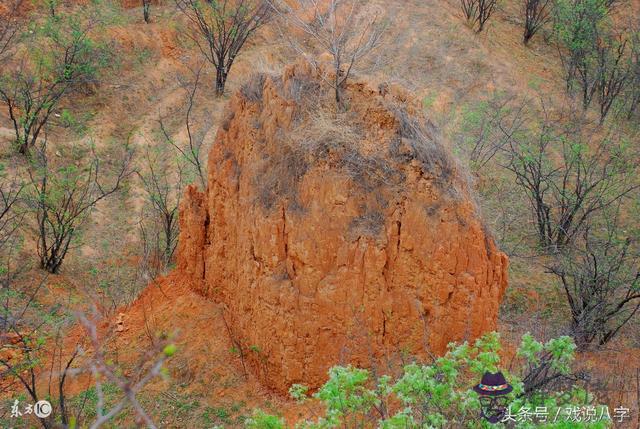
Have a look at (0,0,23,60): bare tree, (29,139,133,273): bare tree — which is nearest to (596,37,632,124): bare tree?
(29,139,133,273): bare tree

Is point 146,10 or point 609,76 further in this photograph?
point 146,10

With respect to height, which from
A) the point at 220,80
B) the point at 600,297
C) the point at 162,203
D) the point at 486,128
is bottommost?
the point at 162,203

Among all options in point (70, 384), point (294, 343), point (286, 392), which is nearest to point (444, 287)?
point (294, 343)

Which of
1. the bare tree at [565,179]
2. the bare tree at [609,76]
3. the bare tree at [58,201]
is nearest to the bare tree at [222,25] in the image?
the bare tree at [58,201]

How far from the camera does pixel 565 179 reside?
1176cm

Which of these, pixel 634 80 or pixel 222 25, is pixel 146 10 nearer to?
pixel 222 25

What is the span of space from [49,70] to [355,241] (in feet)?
44.0

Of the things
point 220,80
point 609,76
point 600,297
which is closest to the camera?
point 600,297

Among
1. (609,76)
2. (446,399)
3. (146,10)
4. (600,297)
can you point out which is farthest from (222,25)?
(446,399)

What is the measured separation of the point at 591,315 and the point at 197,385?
5.89m

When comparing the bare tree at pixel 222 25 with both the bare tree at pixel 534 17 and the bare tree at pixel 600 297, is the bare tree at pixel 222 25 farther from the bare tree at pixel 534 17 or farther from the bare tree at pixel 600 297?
the bare tree at pixel 600 297

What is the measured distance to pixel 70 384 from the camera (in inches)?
337

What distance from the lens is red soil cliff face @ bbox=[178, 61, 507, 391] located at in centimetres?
698

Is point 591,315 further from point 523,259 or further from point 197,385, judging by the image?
point 197,385
